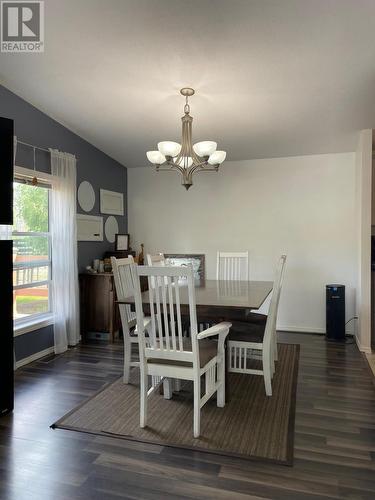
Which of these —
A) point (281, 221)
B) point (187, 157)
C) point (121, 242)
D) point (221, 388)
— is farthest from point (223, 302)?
point (121, 242)

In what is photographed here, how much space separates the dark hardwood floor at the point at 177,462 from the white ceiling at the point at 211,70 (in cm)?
259


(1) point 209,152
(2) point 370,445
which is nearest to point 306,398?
(2) point 370,445

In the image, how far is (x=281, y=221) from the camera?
4801 millimetres

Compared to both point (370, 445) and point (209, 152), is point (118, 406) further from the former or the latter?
point (209, 152)

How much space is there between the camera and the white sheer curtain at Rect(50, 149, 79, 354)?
398 centimetres

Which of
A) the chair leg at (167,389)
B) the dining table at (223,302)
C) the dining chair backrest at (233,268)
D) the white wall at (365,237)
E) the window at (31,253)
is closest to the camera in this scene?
the dining table at (223,302)

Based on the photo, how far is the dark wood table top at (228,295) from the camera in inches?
98.9

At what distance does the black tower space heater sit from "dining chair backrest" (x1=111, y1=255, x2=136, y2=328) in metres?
2.50

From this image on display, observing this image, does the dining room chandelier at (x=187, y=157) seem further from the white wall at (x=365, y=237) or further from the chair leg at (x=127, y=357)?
the white wall at (x=365, y=237)

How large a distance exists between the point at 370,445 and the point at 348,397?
67 cm

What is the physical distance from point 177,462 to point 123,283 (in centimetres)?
153

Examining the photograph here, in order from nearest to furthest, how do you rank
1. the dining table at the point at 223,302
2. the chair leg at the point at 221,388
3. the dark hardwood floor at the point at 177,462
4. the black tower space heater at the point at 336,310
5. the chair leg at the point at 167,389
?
1. the dark hardwood floor at the point at 177,462
2. the dining table at the point at 223,302
3. the chair leg at the point at 221,388
4. the chair leg at the point at 167,389
5. the black tower space heater at the point at 336,310

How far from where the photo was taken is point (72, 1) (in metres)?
2.18

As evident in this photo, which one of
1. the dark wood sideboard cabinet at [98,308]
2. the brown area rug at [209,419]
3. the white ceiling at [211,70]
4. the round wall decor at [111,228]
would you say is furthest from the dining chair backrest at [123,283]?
the round wall decor at [111,228]
